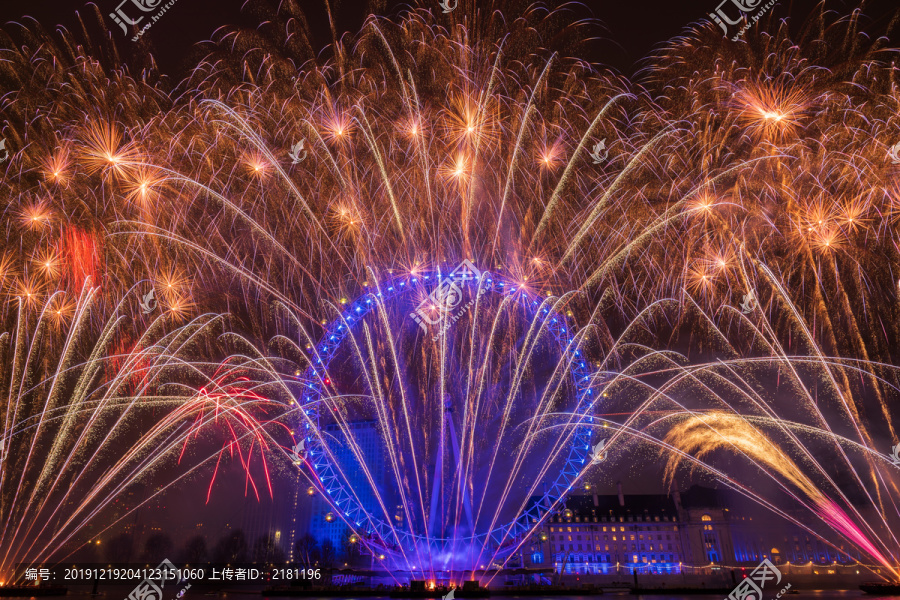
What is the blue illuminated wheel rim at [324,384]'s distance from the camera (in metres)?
35.1

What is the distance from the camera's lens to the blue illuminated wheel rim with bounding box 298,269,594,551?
35.1 meters

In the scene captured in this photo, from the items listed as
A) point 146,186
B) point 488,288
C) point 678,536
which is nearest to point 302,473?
point 488,288

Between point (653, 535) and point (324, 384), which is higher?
point (324, 384)

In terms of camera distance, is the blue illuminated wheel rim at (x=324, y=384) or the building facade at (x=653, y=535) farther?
the building facade at (x=653, y=535)

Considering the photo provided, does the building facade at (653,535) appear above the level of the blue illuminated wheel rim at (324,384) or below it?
below

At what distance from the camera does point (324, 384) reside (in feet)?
125

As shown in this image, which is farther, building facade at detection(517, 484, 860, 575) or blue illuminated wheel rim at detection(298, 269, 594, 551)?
building facade at detection(517, 484, 860, 575)

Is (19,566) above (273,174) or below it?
below

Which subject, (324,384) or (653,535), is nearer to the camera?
(324,384)

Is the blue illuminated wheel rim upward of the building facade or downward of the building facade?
upward

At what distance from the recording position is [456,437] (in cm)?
3294

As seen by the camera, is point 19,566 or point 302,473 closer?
point 302,473

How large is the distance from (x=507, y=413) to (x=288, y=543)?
11808cm

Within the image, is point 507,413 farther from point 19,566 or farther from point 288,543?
point 288,543
